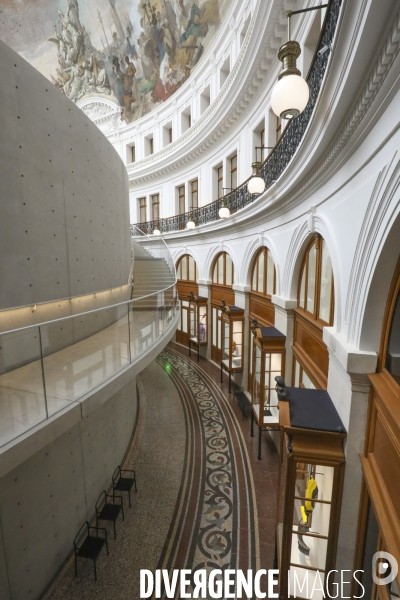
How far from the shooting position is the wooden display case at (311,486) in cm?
340

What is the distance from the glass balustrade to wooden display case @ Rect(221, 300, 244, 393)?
13.6 feet

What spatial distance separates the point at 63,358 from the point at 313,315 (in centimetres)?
432

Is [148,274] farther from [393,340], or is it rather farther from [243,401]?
[393,340]

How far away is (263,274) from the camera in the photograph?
8.93 m

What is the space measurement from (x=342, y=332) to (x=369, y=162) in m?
2.03

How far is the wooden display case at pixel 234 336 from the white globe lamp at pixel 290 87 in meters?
7.39

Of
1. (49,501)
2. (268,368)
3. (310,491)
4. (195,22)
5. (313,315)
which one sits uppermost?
(195,22)

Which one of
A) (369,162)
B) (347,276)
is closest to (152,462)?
(347,276)

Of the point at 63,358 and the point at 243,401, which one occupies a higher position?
the point at 63,358

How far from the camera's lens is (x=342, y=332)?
150 inches

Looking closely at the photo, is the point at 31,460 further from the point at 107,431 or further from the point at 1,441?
the point at 107,431

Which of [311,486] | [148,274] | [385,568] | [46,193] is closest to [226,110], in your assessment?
[148,274]

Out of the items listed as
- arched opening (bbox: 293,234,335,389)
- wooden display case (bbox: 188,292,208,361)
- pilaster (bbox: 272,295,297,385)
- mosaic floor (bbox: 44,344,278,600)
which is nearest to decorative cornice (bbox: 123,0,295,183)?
arched opening (bbox: 293,234,335,389)

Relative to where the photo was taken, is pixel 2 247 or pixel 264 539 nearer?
pixel 2 247
